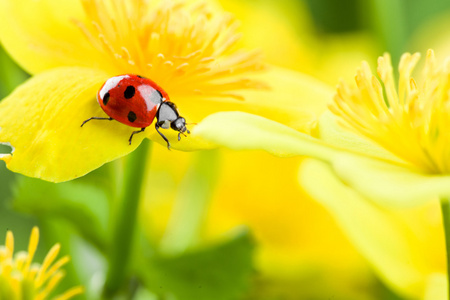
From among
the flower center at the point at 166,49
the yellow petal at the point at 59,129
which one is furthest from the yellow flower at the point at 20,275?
the flower center at the point at 166,49

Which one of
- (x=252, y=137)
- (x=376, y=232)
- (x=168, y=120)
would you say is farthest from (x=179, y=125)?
(x=376, y=232)

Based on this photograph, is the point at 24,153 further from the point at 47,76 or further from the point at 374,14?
the point at 374,14

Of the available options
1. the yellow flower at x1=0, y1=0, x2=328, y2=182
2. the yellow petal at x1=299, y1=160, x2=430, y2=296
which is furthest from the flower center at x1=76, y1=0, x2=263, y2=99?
the yellow petal at x1=299, y1=160, x2=430, y2=296

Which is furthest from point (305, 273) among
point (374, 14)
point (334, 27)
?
point (334, 27)

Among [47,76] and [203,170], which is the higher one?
[47,76]

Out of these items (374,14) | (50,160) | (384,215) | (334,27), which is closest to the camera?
(50,160)

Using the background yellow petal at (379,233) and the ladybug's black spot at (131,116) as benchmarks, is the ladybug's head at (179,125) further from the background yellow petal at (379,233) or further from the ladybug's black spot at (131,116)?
the background yellow petal at (379,233)
